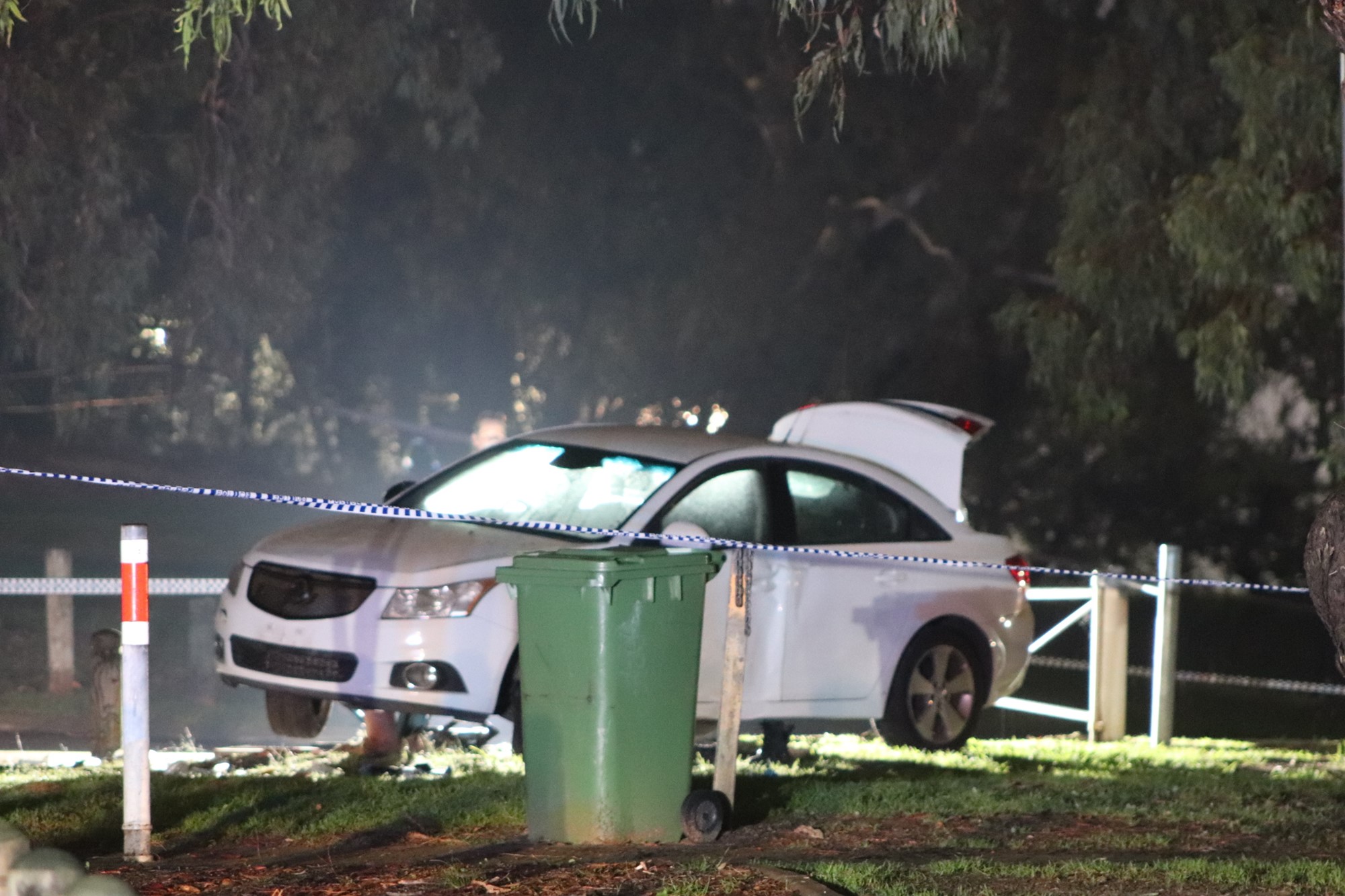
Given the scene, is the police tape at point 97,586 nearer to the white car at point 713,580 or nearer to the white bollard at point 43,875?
the white car at point 713,580

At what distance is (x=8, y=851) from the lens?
4.27m

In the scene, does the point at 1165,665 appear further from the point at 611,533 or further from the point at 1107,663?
the point at 611,533

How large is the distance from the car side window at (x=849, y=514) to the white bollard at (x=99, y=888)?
18.9 feet

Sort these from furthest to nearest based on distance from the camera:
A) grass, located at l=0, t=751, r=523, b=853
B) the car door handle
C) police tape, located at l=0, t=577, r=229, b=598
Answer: police tape, located at l=0, t=577, r=229, b=598
the car door handle
grass, located at l=0, t=751, r=523, b=853

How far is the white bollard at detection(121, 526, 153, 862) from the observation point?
6285 mm

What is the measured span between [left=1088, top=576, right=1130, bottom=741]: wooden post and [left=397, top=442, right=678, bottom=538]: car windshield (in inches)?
142

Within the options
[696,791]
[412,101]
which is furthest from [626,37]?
[696,791]

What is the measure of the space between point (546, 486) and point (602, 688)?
2.90 meters

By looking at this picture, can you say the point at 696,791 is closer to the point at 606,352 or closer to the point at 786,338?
the point at 786,338

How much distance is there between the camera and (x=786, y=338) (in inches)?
1277

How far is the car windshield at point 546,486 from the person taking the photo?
30.4 feet

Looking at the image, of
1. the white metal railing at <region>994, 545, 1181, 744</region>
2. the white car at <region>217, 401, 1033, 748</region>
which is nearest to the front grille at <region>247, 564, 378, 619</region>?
the white car at <region>217, 401, 1033, 748</region>

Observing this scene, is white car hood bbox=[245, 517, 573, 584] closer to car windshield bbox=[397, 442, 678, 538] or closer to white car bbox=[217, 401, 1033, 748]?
white car bbox=[217, 401, 1033, 748]

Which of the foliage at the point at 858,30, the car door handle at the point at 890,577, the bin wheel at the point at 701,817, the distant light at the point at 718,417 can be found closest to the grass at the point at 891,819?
the bin wheel at the point at 701,817
